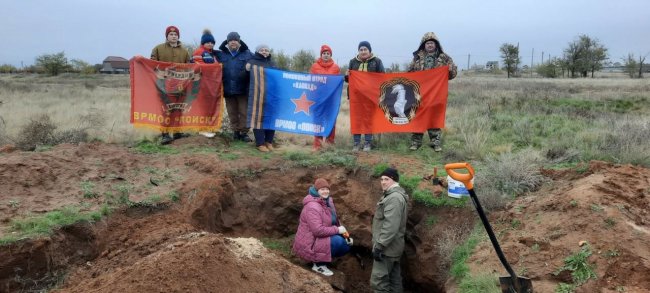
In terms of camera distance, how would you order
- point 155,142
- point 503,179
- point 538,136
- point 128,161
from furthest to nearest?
point 538,136, point 155,142, point 128,161, point 503,179

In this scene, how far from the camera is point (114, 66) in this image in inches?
2211

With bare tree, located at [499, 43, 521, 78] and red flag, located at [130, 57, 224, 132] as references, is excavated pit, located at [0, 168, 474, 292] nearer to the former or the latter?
red flag, located at [130, 57, 224, 132]

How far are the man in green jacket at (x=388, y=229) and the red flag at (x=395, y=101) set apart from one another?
112 inches

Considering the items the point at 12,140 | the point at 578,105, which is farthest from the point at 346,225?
the point at 578,105

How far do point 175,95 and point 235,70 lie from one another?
1198mm

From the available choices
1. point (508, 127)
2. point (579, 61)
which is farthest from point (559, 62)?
point (508, 127)

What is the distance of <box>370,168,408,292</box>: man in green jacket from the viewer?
6242mm

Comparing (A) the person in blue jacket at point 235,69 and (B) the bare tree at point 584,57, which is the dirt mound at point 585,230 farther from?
(B) the bare tree at point 584,57

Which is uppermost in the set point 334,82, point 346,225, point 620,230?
point 334,82

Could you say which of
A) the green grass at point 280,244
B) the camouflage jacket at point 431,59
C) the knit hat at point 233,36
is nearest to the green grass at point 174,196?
the green grass at point 280,244

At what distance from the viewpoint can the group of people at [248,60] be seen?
9047 millimetres

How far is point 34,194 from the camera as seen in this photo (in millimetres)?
6242

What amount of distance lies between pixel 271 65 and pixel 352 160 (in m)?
2.46

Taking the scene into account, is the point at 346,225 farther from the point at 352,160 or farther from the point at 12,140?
the point at 12,140
